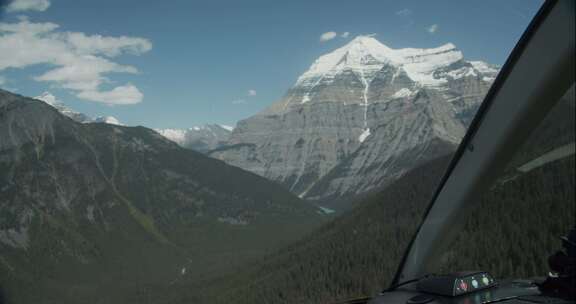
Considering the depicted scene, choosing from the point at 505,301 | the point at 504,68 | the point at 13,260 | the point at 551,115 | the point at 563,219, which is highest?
the point at 504,68

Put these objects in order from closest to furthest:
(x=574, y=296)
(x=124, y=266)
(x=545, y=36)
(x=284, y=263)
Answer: (x=574, y=296), (x=545, y=36), (x=284, y=263), (x=124, y=266)

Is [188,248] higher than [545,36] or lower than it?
lower

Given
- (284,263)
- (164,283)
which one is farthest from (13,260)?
(284,263)

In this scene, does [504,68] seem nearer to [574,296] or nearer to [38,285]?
[574,296]

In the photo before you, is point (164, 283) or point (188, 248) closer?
point (164, 283)

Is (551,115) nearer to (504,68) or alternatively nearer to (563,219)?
(504,68)

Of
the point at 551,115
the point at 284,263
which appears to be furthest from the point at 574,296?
the point at 284,263

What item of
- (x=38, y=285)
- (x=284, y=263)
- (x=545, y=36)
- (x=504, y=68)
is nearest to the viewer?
(x=545, y=36)

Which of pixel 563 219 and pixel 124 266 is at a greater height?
pixel 563 219

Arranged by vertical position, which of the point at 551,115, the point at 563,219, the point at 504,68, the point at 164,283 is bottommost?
the point at 164,283
